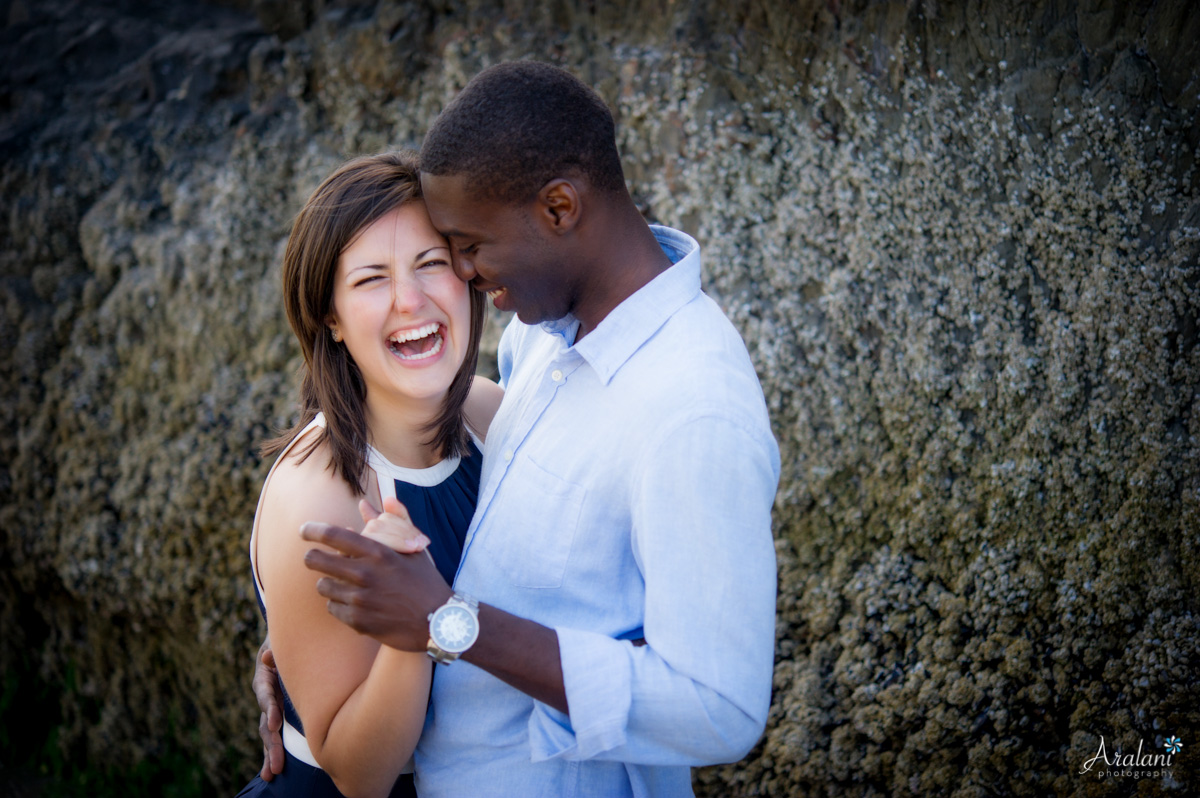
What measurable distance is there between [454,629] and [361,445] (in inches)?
29.5

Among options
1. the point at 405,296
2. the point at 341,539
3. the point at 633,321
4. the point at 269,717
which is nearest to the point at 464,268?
the point at 405,296

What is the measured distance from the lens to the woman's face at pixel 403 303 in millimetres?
1987

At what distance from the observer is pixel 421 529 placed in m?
2.06

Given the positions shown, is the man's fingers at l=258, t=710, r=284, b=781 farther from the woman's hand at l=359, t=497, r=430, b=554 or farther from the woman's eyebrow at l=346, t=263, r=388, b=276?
the woman's eyebrow at l=346, t=263, r=388, b=276

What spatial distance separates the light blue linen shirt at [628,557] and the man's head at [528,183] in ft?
0.48

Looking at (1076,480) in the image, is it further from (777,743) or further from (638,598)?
(638,598)

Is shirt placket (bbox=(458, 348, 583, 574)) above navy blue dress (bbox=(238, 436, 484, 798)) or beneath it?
above

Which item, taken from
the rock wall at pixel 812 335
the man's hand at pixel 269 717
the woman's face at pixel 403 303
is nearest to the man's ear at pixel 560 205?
the woman's face at pixel 403 303

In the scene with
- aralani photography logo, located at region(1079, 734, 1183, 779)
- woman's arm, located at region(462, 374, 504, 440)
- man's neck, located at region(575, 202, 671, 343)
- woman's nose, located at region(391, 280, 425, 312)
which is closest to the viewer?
man's neck, located at region(575, 202, 671, 343)

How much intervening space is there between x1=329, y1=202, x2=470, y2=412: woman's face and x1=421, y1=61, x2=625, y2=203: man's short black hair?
26 cm

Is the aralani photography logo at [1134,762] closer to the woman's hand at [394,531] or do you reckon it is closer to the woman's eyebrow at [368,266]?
the woman's hand at [394,531]

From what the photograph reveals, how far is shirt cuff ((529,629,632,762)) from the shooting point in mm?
1425

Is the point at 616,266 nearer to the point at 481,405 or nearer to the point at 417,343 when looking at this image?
the point at 417,343

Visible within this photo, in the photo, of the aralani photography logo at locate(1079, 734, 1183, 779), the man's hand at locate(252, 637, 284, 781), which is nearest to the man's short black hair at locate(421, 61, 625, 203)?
the man's hand at locate(252, 637, 284, 781)
